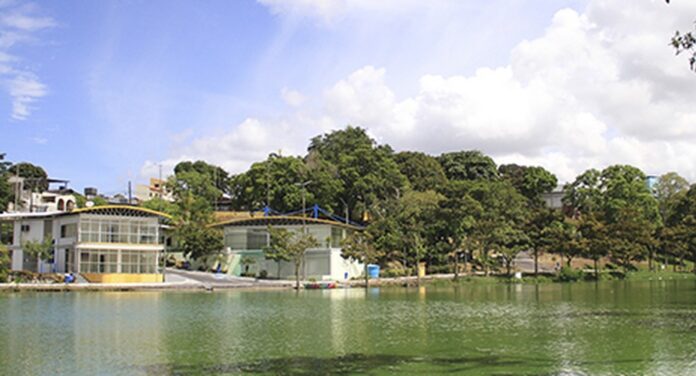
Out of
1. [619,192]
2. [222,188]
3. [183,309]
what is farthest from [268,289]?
[222,188]

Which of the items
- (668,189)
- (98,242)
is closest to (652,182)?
(668,189)

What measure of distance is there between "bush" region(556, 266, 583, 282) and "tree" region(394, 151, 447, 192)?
17545 millimetres

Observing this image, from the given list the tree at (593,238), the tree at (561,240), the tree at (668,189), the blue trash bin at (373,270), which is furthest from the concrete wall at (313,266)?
the tree at (668,189)

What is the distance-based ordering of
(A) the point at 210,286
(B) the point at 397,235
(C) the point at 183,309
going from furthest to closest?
(B) the point at 397,235, (A) the point at 210,286, (C) the point at 183,309

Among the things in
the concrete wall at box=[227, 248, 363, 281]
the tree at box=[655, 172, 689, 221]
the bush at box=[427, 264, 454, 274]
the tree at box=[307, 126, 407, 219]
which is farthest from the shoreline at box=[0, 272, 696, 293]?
the tree at box=[655, 172, 689, 221]

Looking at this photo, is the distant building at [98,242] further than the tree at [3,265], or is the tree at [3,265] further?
Answer: the distant building at [98,242]

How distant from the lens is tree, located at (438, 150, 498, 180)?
82.3m

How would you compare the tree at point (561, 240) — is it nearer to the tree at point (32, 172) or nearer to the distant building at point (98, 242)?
the distant building at point (98, 242)

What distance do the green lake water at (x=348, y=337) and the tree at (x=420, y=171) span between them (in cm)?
3765

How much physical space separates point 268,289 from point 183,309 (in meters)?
15.5

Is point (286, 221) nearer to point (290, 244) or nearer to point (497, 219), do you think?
point (290, 244)

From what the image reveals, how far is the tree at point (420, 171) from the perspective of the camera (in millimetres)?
71875

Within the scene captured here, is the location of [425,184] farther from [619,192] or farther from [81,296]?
[81,296]

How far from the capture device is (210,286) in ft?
146
